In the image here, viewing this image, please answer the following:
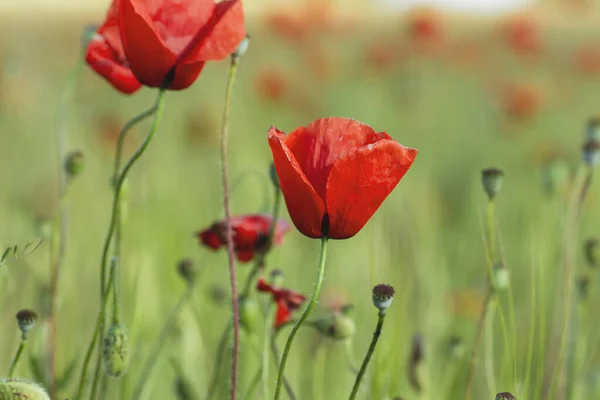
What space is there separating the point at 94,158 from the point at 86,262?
1.89 feet

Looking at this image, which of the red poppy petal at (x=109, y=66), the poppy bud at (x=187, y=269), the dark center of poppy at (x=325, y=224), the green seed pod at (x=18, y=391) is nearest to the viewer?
the green seed pod at (x=18, y=391)

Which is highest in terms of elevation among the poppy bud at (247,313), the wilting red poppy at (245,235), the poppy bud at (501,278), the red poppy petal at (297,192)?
the red poppy petal at (297,192)

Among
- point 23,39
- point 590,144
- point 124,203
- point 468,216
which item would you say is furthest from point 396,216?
point 23,39

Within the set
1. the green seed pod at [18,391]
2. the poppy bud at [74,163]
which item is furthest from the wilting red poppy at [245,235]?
the green seed pod at [18,391]

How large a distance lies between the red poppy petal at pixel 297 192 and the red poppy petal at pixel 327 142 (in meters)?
0.04

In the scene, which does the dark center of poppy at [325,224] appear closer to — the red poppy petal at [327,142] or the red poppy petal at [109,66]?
the red poppy petal at [327,142]

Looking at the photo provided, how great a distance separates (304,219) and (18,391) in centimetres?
25

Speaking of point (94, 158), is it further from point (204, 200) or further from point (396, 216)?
point (396, 216)

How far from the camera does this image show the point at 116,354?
2.35 ft

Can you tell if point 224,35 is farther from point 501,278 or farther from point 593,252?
point 593,252

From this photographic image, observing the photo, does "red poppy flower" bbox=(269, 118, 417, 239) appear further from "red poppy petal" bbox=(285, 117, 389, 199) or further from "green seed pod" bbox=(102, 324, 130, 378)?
"green seed pod" bbox=(102, 324, 130, 378)

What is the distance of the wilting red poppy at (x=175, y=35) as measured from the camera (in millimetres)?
693

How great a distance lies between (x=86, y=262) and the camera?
74.5 inches

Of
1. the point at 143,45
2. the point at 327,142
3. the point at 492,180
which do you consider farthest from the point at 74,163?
the point at 492,180
